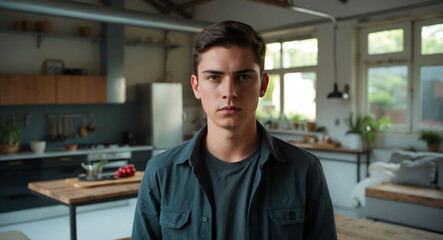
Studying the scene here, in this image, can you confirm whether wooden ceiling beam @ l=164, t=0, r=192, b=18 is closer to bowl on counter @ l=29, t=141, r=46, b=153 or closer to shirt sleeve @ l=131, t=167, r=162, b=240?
bowl on counter @ l=29, t=141, r=46, b=153

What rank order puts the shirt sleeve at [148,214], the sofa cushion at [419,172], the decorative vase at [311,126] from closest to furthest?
the shirt sleeve at [148,214]
the sofa cushion at [419,172]
the decorative vase at [311,126]

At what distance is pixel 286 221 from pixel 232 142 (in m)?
0.33

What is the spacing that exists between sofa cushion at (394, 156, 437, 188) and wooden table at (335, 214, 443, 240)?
7.16ft

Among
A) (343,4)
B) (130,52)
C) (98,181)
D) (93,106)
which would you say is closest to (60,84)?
(93,106)

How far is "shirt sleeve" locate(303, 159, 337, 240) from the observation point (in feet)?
4.85

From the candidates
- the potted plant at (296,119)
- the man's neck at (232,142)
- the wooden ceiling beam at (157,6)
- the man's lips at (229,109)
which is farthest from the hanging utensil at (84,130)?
the man's lips at (229,109)

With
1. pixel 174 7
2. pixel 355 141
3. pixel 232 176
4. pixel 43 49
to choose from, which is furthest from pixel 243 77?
pixel 174 7

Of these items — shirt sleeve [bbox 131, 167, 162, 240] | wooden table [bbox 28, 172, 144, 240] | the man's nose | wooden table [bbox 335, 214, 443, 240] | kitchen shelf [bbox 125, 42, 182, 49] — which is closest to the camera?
the man's nose

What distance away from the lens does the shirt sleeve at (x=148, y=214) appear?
5.06ft

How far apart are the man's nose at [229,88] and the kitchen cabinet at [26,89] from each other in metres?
5.74

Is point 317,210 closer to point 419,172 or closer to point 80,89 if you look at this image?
point 419,172

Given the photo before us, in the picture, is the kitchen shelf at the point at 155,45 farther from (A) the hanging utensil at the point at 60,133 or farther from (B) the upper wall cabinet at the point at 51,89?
(A) the hanging utensil at the point at 60,133

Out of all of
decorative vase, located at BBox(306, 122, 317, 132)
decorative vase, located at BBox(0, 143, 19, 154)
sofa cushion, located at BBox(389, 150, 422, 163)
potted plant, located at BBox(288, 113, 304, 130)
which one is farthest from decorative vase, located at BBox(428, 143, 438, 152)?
decorative vase, located at BBox(0, 143, 19, 154)

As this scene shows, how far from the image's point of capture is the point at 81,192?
380 centimetres
